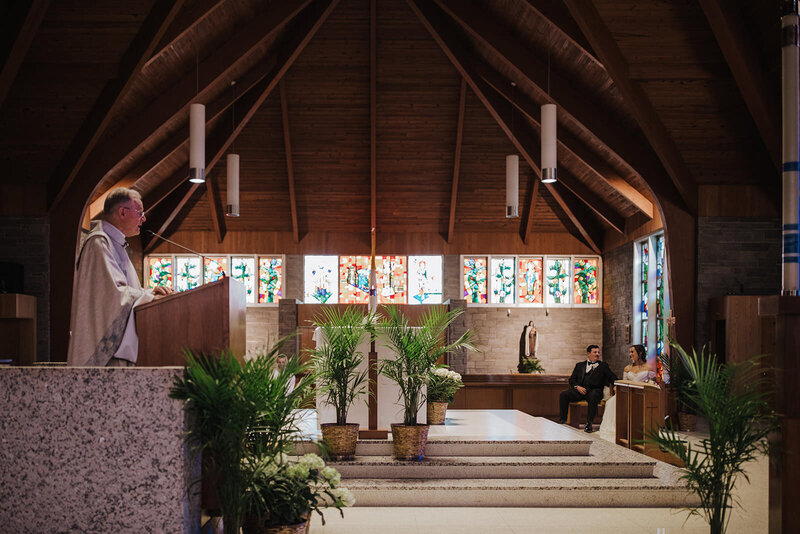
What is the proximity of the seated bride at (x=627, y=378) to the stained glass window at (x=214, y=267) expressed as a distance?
844 centimetres

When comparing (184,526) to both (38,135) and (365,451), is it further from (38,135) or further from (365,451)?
(38,135)

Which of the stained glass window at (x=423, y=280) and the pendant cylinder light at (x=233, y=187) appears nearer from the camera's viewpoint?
the pendant cylinder light at (x=233, y=187)

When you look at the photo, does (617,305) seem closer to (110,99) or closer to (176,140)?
(176,140)

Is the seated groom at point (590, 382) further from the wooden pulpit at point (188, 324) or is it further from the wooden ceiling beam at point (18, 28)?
the wooden pulpit at point (188, 324)

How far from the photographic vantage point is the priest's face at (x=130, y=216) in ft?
11.3

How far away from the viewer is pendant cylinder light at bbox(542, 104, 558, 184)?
9133mm

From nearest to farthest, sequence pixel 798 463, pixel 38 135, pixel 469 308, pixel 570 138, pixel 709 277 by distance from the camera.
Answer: pixel 798 463
pixel 38 135
pixel 709 277
pixel 570 138
pixel 469 308

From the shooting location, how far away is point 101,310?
3246mm

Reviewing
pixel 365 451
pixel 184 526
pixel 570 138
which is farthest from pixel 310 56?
pixel 184 526

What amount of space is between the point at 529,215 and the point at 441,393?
8.65 meters

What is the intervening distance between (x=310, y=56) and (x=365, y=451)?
8.01 metres

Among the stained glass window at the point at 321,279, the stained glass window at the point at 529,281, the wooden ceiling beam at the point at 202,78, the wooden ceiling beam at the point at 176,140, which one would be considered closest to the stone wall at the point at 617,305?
the stained glass window at the point at 529,281

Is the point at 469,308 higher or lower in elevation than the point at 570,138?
lower

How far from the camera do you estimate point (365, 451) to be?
5.82 meters
